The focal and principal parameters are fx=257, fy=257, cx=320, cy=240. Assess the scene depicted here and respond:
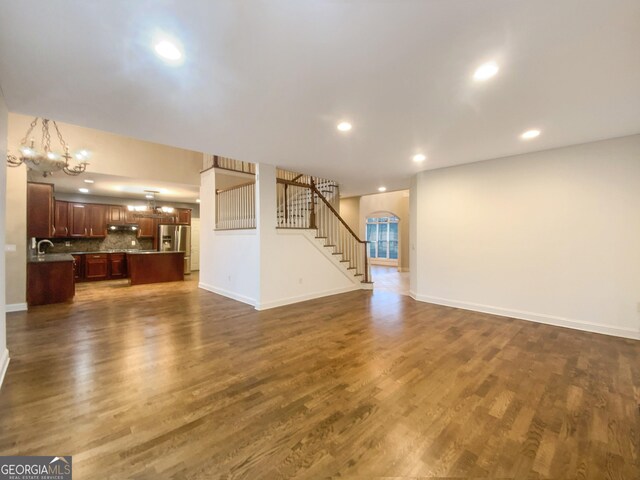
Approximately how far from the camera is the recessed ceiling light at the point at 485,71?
78.7 inches

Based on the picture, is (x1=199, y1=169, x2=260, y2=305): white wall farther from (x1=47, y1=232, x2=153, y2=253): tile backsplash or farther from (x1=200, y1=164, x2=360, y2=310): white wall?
(x1=47, y1=232, x2=153, y2=253): tile backsplash

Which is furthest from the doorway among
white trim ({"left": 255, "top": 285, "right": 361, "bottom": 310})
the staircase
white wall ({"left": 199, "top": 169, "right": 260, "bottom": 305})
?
white wall ({"left": 199, "top": 169, "right": 260, "bottom": 305})

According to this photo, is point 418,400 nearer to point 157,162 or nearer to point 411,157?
point 411,157

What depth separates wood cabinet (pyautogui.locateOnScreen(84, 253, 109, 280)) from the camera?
764 centimetres

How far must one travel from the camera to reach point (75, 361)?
2795 mm

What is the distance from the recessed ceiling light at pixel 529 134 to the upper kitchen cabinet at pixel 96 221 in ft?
34.7

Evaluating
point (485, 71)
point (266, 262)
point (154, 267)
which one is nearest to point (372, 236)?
point (266, 262)

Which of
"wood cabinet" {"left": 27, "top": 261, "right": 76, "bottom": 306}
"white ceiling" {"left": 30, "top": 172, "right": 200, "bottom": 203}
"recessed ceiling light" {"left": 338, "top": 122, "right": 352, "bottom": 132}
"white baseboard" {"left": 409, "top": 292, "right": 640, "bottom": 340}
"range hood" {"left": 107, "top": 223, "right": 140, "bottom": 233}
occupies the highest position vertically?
"white ceiling" {"left": 30, "top": 172, "right": 200, "bottom": 203}

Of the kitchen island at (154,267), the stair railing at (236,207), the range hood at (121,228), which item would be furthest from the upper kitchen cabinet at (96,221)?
the stair railing at (236,207)

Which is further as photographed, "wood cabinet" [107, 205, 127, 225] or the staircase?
"wood cabinet" [107, 205, 127, 225]

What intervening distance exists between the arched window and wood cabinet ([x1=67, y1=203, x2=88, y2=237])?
1102 centimetres

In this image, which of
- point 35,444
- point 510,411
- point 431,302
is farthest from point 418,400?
point 431,302

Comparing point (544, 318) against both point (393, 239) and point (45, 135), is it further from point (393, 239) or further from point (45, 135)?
point (45, 135)

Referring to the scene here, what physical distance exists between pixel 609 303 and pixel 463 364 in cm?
268
